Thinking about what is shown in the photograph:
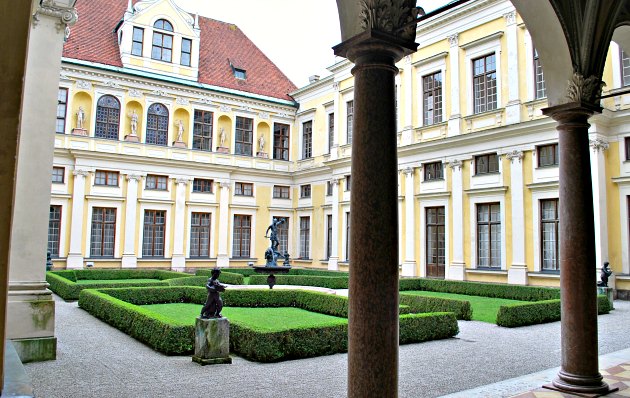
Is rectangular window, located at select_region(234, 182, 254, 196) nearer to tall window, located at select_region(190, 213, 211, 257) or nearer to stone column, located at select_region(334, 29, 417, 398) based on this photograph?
tall window, located at select_region(190, 213, 211, 257)

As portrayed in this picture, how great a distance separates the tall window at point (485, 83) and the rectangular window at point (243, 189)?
620 inches

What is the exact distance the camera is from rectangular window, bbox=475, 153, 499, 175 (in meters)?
22.5

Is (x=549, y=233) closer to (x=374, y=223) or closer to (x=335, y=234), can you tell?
(x=335, y=234)

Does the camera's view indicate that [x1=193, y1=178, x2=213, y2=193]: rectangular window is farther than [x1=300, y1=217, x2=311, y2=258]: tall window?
No

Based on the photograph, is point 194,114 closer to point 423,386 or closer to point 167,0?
point 167,0

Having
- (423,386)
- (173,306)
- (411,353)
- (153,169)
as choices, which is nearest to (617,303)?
(411,353)

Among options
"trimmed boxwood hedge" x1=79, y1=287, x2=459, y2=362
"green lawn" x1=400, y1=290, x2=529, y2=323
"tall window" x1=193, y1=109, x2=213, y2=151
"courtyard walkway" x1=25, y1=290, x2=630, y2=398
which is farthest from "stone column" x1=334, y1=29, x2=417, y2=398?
"tall window" x1=193, y1=109, x2=213, y2=151

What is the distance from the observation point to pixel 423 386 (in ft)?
23.7

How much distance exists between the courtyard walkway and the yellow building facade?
10.5m

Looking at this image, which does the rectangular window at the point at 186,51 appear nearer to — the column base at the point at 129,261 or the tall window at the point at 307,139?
the tall window at the point at 307,139

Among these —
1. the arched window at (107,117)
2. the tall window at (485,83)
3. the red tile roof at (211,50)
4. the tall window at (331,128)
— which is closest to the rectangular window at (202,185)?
the arched window at (107,117)

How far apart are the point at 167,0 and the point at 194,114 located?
7245mm

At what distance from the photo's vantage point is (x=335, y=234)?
30.2m

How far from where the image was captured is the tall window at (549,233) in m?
20.3
